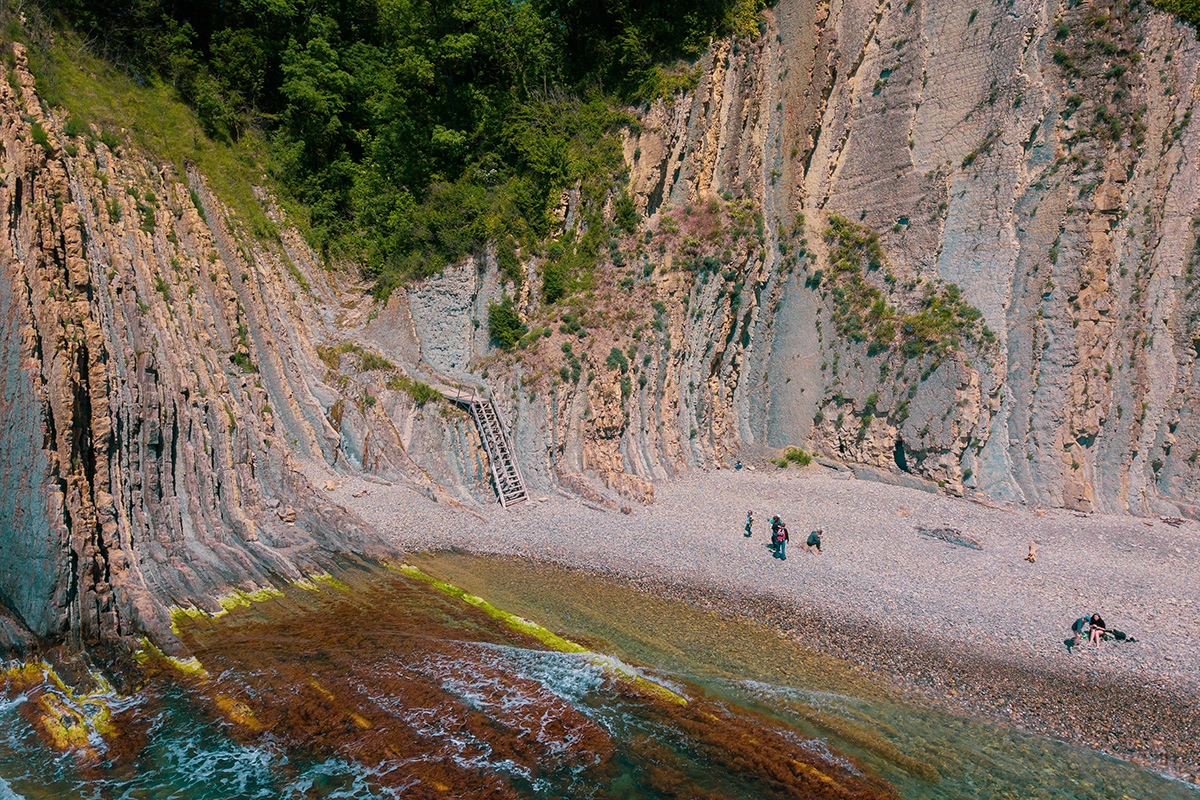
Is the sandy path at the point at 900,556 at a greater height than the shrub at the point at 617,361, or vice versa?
the shrub at the point at 617,361

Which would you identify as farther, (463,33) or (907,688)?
(463,33)

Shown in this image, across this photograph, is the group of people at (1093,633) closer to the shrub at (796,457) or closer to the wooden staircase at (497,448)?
the shrub at (796,457)

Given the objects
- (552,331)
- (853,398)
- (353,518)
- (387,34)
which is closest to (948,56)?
(853,398)

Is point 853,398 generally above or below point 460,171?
below

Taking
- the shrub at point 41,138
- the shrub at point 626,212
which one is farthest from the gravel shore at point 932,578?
the shrub at point 41,138

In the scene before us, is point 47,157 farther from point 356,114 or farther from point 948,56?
point 948,56

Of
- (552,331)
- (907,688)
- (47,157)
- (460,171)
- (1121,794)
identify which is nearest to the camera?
(1121,794)

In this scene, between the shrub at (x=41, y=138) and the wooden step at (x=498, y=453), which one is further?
the wooden step at (x=498, y=453)
